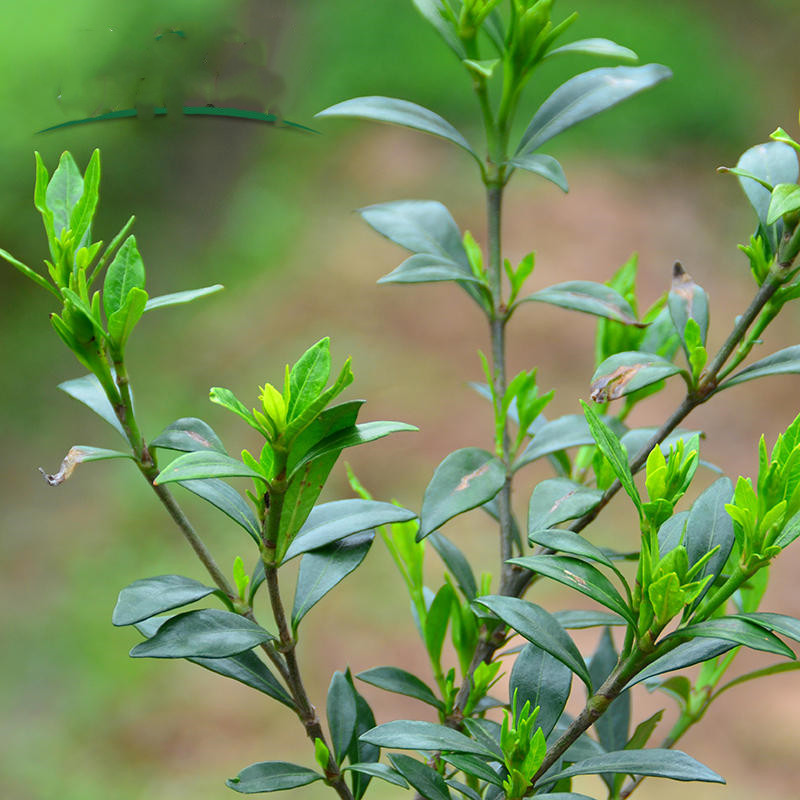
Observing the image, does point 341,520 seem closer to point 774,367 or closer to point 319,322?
point 774,367

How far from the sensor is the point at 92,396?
1.57 feet

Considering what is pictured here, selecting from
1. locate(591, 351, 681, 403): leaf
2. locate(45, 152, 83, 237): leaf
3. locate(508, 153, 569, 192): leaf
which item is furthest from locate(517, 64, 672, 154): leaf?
locate(45, 152, 83, 237): leaf

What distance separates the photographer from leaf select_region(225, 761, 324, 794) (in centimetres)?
45

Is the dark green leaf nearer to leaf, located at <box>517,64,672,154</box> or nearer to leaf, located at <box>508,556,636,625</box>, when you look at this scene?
leaf, located at <box>508,556,636,625</box>

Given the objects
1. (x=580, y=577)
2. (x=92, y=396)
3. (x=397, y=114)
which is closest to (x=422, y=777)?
(x=580, y=577)

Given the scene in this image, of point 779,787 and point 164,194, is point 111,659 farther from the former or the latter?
point 164,194

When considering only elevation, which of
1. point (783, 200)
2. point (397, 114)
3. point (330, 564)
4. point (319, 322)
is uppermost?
point (319, 322)

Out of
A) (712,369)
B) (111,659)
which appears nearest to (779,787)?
(111,659)

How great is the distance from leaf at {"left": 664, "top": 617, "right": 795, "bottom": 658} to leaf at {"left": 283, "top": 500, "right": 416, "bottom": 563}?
13cm

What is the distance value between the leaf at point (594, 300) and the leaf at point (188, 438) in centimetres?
20

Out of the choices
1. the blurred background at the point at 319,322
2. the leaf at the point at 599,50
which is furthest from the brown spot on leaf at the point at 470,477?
the blurred background at the point at 319,322

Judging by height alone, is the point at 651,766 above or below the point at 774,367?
below

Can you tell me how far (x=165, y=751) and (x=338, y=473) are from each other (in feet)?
2.51

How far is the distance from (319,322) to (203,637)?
2263mm
